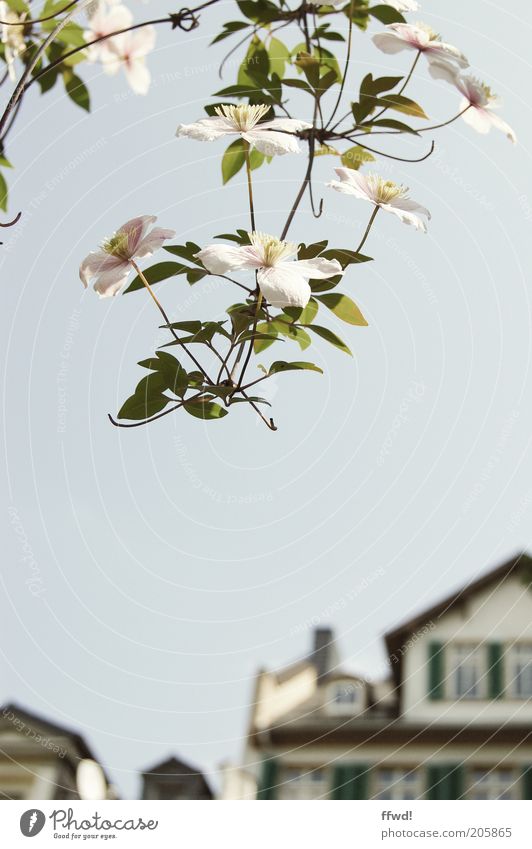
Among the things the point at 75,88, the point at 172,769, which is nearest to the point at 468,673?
the point at 172,769

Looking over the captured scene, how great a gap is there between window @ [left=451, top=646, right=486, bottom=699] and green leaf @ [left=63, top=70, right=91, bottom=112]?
0.56 meters

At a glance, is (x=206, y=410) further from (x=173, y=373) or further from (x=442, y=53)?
(x=442, y=53)

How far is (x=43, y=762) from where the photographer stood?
0.61 m

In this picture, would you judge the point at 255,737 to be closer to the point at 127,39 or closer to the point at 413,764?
the point at 413,764

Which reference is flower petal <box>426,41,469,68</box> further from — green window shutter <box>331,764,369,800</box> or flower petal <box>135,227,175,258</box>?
green window shutter <box>331,764,369,800</box>

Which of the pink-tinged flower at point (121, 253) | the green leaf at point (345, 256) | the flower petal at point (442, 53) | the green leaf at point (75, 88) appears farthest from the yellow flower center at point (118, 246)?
the green leaf at point (75, 88)

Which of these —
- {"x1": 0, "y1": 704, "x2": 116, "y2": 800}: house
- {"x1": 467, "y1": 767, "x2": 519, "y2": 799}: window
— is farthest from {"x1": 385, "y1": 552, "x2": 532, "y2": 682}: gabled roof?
{"x1": 0, "y1": 704, "x2": 116, "y2": 800}: house

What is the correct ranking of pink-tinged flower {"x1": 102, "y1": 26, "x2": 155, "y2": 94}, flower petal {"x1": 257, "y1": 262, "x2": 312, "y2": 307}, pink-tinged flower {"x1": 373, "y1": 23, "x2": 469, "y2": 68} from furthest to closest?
pink-tinged flower {"x1": 102, "y1": 26, "x2": 155, "y2": 94}, pink-tinged flower {"x1": 373, "y1": 23, "x2": 469, "y2": 68}, flower petal {"x1": 257, "y1": 262, "x2": 312, "y2": 307}

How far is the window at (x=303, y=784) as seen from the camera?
58 cm

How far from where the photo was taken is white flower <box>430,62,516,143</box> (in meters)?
0.45

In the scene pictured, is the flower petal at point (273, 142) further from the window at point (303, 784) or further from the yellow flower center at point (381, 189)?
the window at point (303, 784)

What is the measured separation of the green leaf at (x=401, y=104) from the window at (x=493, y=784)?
0.47 meters
